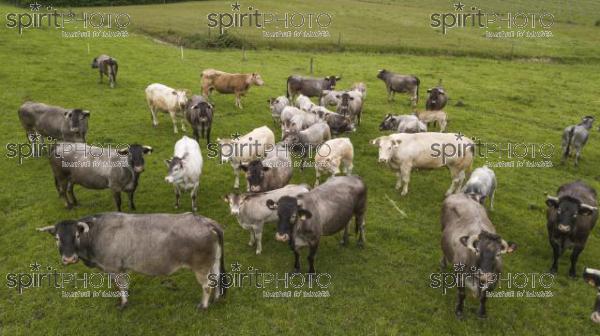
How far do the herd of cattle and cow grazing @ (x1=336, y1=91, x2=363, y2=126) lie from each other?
6cm

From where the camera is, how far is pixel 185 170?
39.9 feet

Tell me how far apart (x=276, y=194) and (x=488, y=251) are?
5.12 metres

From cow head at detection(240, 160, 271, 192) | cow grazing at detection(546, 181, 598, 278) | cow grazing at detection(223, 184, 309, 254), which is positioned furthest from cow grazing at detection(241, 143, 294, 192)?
cow grazing at detection(546, 181, 598, 278)

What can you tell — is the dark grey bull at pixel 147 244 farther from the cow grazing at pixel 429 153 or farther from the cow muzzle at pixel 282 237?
the cow grazing at pixel 429 153

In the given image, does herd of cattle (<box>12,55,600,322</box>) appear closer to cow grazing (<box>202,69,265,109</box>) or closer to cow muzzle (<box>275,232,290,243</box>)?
cow muzzle (<box>275,232,290,243</box>)

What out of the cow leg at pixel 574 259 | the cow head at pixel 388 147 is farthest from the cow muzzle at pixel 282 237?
the cow leg at pixel 574 259

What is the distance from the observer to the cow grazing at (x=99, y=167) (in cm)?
1177

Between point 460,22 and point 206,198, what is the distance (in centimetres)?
5295

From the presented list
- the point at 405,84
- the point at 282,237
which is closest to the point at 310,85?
the point at 405,84

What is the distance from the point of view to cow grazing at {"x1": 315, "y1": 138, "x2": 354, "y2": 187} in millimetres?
13922

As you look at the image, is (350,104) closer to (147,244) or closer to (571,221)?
(571,221)

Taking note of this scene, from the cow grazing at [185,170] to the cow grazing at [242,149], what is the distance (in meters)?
1.13

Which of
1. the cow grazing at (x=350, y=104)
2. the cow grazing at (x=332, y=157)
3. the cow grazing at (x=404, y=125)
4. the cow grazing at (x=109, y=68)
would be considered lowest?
the cow grazing at (x=332, y=157)

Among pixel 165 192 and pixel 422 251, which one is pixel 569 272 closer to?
pixel 422 251
